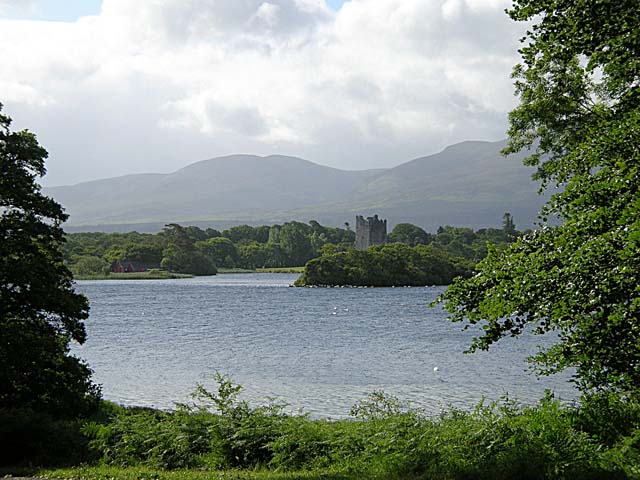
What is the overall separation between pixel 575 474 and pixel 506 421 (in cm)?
268

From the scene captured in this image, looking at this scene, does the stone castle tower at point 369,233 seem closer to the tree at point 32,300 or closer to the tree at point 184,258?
the tree at point 184,258

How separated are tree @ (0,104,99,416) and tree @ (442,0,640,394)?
1034 cm

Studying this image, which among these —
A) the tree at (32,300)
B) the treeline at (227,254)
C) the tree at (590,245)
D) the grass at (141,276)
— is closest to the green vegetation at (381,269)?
the treeline at (227,254)

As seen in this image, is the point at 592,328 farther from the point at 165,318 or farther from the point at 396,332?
the point at 165,318

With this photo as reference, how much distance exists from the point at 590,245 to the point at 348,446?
239 inches

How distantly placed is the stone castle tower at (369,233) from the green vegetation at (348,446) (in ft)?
560

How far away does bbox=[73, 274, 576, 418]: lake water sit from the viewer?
29516 mm

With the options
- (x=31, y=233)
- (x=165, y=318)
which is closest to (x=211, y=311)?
(x=165, y=318)

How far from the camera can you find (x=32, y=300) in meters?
18.5

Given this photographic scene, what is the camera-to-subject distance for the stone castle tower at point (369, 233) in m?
187

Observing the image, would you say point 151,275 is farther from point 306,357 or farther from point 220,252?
point 306,357

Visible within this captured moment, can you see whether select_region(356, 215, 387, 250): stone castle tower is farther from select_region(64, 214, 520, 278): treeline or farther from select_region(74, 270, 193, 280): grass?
select_region(74, 270, 193, 280): grass

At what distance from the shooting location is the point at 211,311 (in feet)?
248

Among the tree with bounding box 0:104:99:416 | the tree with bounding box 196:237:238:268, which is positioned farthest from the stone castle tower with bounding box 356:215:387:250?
the tree with bounding box 0:104:99:416
